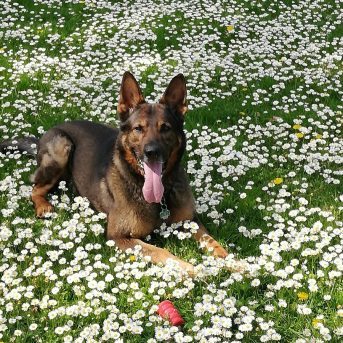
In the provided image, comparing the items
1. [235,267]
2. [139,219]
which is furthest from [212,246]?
[139,219]

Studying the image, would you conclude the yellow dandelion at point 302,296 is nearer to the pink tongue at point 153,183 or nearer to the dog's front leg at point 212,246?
the dog's front leg at point 212,246

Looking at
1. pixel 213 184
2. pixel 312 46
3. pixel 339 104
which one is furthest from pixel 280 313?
pixel 312 46

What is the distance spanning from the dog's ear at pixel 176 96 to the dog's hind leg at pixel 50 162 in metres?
1.84

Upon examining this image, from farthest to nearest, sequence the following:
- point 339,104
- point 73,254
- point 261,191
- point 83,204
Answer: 1. point 339,104
2. point 261,191
3. point 83,204
4. point 73,254

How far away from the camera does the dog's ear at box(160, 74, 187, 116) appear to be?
21.4 ft

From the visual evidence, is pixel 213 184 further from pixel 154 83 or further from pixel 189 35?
pixel 189 35

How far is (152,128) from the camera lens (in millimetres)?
6266

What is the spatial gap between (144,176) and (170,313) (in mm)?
1814

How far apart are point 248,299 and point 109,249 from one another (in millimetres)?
1827

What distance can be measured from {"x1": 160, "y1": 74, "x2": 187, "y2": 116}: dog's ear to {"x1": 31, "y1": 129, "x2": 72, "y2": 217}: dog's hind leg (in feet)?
6.03

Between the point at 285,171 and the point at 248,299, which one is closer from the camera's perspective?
the point at 248,299

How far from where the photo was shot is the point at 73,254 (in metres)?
6.26

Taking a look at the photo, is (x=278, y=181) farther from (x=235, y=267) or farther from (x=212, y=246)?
(x=235, y=267)

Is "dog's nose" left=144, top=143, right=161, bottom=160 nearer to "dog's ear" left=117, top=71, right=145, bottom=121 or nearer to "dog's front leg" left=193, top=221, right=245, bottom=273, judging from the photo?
"dog's ear" left=117, top=71, right=145, bottom=121
